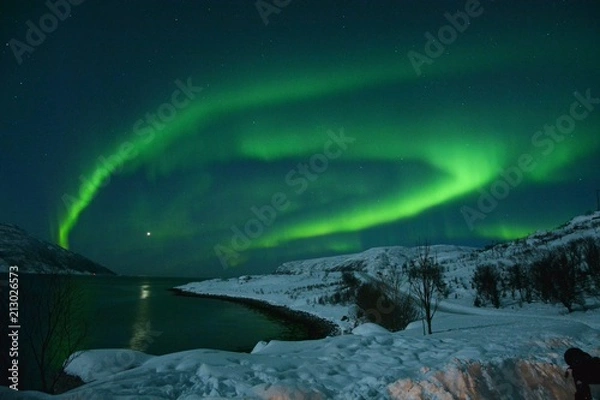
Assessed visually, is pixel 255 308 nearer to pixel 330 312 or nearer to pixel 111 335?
pixel 330 312

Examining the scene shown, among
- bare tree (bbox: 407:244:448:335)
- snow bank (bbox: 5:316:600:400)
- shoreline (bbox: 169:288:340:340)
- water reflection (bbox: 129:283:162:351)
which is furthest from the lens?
shoreline (bbox: 169:288:340:340)

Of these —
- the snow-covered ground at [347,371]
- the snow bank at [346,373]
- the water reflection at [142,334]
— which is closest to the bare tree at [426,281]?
the snow-covered ground at [347,371]

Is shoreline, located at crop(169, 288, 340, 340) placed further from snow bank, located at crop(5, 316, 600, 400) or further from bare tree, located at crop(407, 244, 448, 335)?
snow bank, located at crop(5, 316, 600, 400)

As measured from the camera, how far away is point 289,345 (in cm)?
1260

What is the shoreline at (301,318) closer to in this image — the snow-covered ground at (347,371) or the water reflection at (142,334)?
the water reflection at (142,334)

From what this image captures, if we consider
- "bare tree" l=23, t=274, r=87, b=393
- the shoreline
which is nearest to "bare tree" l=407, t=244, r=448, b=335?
the shoreline

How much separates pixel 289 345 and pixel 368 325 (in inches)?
225

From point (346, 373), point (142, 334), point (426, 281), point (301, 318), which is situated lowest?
point (301, 318)

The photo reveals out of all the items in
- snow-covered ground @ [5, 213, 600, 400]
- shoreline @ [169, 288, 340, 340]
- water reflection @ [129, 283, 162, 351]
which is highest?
snow-covered ground @ [5, 213, 600, 400]

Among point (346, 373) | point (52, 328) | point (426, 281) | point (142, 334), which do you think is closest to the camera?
point (346, 373)

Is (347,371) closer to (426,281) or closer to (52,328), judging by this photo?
(52,328)

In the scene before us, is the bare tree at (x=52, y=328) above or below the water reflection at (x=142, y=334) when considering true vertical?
above

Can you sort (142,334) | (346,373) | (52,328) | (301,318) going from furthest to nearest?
(301,318)
(142,334)
(52,328)
(346,373)

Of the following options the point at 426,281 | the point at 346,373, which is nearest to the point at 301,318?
the point at 426,281
